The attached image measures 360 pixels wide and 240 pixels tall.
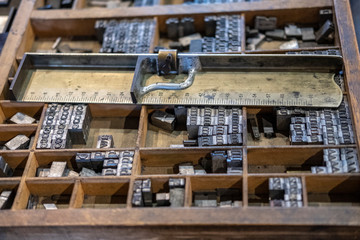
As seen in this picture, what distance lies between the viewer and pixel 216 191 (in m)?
4.11

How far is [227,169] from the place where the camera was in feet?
13.5

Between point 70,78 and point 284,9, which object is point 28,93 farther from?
point 284,9

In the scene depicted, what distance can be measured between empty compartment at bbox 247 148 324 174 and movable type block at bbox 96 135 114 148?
1244 millimetres

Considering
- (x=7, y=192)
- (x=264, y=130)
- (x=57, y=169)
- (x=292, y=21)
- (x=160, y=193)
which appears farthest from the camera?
(x=292, y=21)

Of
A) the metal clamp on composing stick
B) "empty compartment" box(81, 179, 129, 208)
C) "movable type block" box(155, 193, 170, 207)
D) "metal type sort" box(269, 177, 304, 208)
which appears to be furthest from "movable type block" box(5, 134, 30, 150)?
"metal type sort" box(269, 177, 304, 208)

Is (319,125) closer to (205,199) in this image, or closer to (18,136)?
(205,199)

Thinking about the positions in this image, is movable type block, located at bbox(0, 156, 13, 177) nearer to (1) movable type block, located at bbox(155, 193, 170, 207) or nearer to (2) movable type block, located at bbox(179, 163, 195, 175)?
(1) movable type block, located at bbox(155, 193, 170, 207)

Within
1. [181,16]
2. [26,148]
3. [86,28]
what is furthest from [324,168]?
[86,28]

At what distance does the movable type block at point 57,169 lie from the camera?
4234 millimetres

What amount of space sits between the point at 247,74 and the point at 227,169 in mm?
1029

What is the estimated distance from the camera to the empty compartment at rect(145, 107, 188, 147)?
4.50 meters

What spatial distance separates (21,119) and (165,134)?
4.54ft

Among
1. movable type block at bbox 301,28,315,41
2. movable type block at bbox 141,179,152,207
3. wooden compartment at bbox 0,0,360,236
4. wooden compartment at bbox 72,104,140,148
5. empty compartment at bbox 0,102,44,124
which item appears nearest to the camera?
wooden compartment at bbox 0,0,360,236

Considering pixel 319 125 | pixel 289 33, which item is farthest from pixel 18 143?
pixel 289 33
